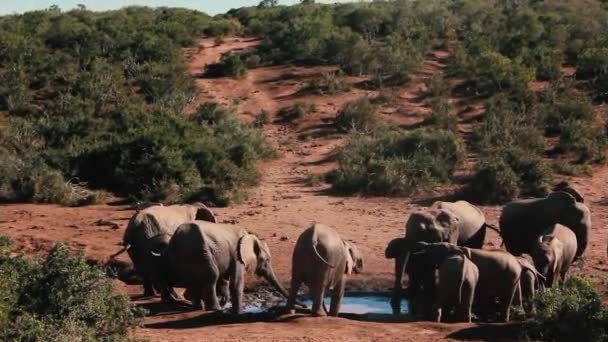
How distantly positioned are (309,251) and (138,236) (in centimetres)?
286

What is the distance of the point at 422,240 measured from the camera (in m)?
13.3

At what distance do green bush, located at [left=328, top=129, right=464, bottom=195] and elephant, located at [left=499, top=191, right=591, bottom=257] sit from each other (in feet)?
17.0

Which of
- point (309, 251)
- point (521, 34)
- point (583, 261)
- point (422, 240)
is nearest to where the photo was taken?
point (309, 251)

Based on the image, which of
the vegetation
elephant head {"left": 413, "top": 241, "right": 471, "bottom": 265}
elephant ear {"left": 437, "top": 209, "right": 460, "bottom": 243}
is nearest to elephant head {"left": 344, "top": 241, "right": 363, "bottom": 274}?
elephant head {"left": 413, "top": 241, "right": 471, "bottom": 265}

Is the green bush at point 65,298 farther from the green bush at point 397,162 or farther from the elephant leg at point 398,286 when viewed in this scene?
the green bush at point 397,162

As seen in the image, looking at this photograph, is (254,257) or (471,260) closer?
(471,260)

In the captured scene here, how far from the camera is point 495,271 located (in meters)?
12.3

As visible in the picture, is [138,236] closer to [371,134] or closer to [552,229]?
[552,229]

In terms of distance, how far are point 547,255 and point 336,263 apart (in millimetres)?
2853

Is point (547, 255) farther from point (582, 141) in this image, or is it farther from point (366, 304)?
point (582, 141)

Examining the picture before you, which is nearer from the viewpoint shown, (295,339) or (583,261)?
(295,339)

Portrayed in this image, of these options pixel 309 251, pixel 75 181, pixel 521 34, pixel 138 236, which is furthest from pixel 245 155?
pixel 521 34

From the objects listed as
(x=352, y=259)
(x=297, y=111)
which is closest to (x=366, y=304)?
(x=352, y=259)

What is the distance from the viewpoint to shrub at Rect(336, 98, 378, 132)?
2774 centimetres
